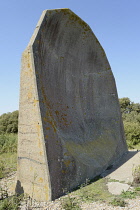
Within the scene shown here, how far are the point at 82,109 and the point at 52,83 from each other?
4.87ft

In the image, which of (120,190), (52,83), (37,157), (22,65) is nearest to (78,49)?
(52,83)

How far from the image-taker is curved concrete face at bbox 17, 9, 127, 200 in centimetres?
429

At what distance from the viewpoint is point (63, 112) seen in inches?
204

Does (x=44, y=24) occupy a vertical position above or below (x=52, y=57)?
above

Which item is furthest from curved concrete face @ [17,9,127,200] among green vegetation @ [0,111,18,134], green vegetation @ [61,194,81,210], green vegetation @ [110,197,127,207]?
green vegetation @ [0,111,18,134]

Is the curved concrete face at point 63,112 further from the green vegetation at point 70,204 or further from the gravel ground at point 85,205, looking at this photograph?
the green vegetation at point 70,204

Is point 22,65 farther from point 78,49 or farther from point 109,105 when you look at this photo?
point 109,105

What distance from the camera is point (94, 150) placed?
577 centimetres

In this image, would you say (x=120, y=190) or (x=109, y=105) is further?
(x=109, y=105)

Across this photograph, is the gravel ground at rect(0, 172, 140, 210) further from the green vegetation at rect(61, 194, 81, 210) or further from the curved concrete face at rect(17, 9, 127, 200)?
the curved concrete face at rect(17, 9, 127, 200)

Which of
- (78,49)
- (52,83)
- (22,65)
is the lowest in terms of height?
(52,83)

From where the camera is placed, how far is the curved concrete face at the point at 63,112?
4.29 meters

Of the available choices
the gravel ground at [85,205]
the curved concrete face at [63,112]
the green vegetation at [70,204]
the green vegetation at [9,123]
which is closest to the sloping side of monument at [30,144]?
the curved concrete face at [63,112]

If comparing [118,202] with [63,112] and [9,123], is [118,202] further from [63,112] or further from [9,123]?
[9,123]
